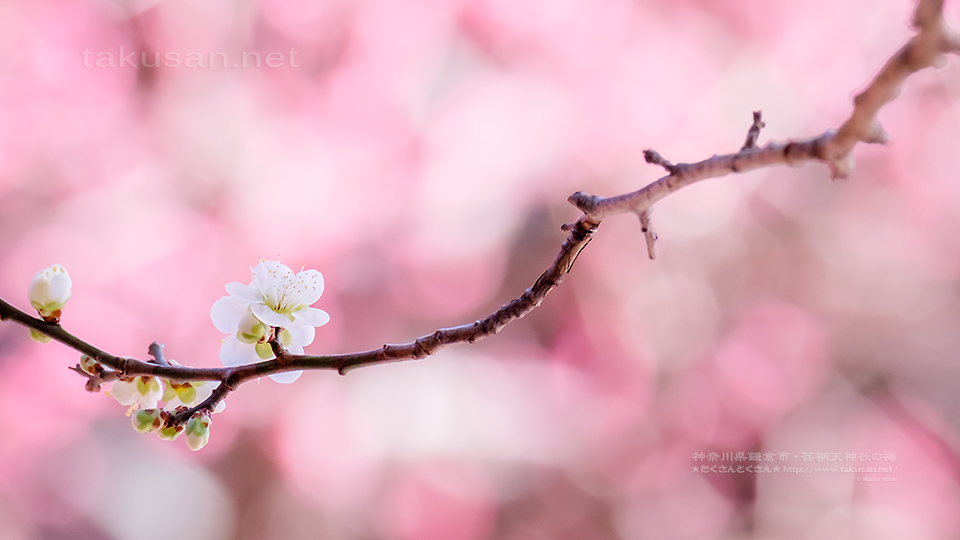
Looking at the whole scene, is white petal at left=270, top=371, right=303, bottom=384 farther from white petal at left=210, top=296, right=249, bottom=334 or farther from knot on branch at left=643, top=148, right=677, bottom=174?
knot on branch at left=643, top=148, right=677, bottom=174

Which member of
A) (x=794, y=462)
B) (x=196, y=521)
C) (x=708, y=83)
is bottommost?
(x=196, y=521)

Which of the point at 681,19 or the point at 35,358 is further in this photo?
the point at 681,19

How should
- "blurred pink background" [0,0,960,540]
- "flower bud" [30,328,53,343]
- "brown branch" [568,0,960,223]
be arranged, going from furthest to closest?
"blurred pink background" [0,0,960,540], "flower bud" [30,328,53,343], "brown branch" [568,0,960,223]

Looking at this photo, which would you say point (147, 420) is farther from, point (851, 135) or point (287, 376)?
point (851, 135)

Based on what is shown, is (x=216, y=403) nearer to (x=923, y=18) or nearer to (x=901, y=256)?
(x=923, y=18)

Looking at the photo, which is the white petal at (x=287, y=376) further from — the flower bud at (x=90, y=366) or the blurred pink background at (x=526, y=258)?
the blurred pink background at (x=526, y=258)

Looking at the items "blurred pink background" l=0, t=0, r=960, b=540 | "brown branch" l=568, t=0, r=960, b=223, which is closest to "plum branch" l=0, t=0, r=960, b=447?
"brown branch" l=568, t=0, r=960, b=223

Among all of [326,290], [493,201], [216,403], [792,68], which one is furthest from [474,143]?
[216,403]

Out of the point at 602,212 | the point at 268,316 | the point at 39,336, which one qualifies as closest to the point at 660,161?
the point at 602,212
